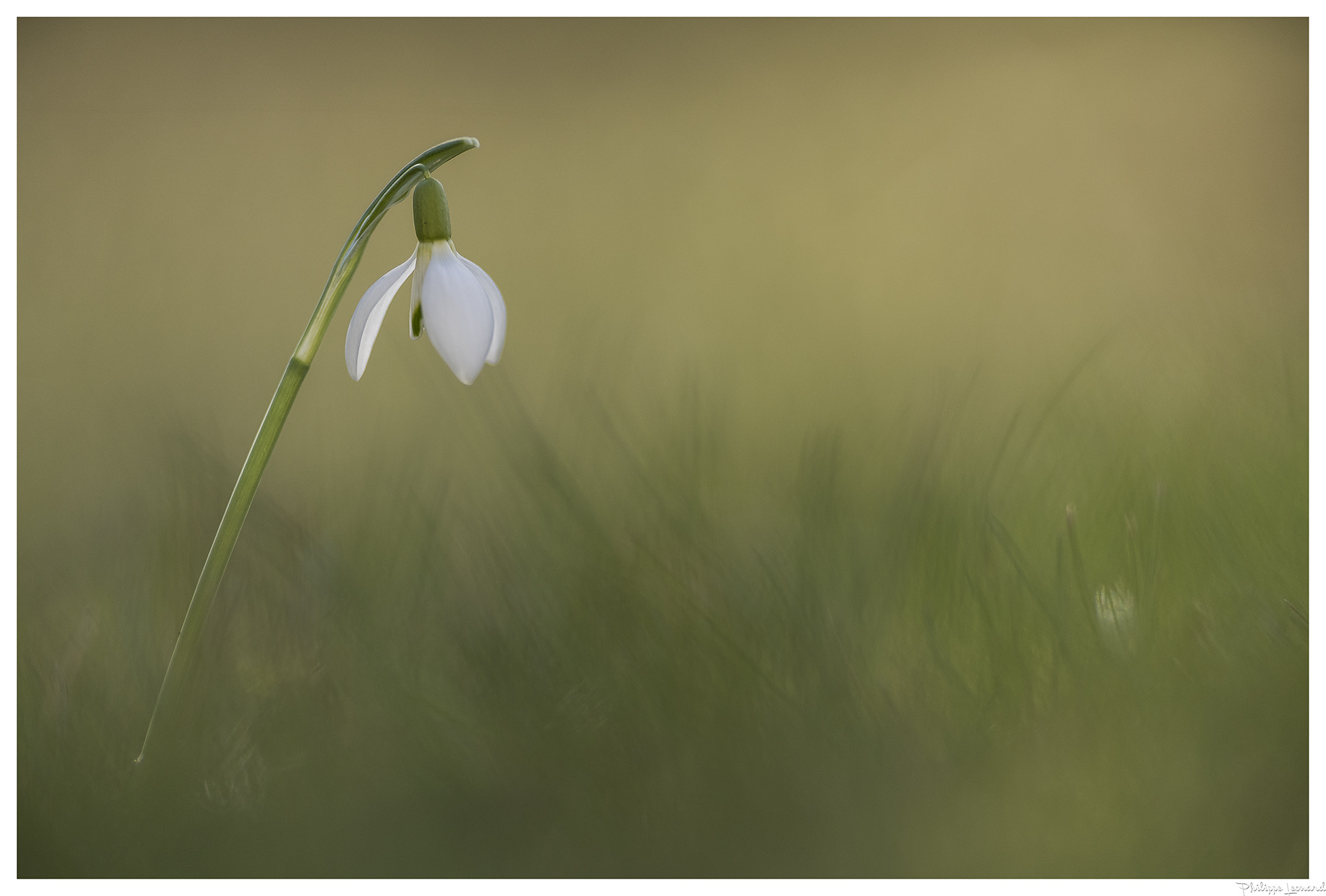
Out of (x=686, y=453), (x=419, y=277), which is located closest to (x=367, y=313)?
(x=419, y=277)

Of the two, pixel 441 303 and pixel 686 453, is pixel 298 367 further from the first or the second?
pixel 686 453

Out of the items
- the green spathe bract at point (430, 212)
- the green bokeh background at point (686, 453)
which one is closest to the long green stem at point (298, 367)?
the green spathe bract at point (430, 212)

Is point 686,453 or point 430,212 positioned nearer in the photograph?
point 430,212

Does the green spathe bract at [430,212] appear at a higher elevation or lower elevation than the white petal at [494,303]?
higher

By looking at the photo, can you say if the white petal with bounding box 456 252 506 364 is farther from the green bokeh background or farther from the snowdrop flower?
the green bokeh background

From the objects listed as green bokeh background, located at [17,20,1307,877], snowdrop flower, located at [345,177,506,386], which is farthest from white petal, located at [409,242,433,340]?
green bokeh background, located at [17,20,1307,877]

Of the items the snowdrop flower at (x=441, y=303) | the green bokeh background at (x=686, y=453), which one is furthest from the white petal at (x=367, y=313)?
the green bokeh background at (x=686, y=453)

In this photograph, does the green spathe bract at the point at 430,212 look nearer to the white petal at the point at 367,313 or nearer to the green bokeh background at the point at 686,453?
the white petal at the point at 367,313

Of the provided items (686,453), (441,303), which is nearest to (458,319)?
(441,303)

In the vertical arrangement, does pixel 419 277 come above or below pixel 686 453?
above
